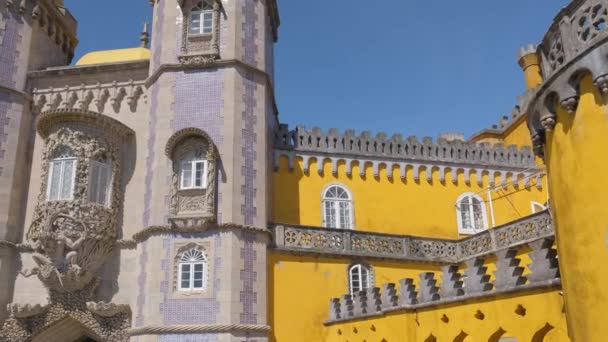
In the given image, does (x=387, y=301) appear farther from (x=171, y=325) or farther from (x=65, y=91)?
(x=65, y=91)

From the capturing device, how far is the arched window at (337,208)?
21438 millimetres

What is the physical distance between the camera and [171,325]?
1634 cm

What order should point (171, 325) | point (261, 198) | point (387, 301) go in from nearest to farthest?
point (387, 301)
point (171, 325)
point (261, 198)

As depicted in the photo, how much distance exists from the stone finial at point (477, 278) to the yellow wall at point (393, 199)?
32.6ft

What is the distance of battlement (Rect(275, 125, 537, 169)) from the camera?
22109 millimetres

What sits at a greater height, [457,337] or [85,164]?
[85,164]

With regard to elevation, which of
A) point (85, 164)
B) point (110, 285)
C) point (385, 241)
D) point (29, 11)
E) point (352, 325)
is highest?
point (29, 11)

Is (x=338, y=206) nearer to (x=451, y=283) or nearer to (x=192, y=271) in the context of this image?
(x=192, y=271)

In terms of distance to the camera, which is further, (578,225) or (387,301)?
(387,301)

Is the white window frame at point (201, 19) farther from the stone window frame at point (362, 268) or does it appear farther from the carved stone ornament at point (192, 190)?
the stone window frame at point (362, 268)

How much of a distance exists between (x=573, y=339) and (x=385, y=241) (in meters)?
12.6

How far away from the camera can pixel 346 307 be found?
17.0 metres

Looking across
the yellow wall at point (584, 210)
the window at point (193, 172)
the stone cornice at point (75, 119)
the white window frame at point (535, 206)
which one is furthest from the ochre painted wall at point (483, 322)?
the white window frame at point (535, 206)

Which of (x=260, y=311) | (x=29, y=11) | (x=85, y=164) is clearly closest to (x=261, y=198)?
(x=260, y=311)
